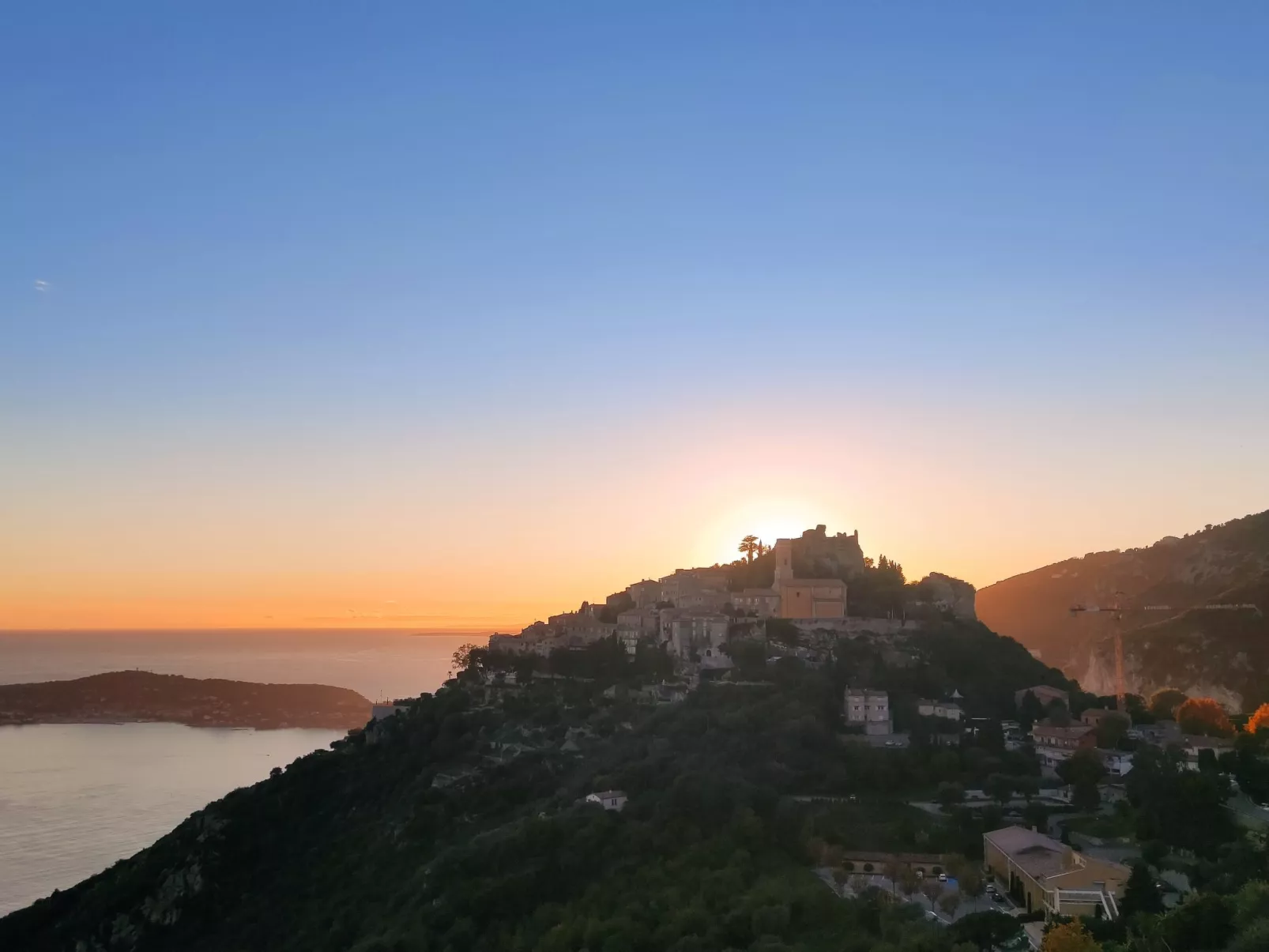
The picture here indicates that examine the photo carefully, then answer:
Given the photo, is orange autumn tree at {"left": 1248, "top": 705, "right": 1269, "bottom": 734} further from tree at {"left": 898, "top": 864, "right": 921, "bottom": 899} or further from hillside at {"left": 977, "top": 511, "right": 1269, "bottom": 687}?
hillside at {"left": 977, "top": 511, "right": 1269, "bottom": 687}

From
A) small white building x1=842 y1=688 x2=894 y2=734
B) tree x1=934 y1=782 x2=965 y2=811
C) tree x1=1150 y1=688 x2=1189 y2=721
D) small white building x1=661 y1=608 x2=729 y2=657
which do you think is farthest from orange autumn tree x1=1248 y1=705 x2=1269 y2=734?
small white building x1=661 y1=608 x2=729 y2=657

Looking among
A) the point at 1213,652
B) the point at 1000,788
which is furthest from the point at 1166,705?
the point at 1213,652

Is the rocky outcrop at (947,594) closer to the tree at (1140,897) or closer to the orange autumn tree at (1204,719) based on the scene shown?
the orange autumn tree at (1204,719)

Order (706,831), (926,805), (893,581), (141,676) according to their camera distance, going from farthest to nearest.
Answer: (141,676), (893,581), (926,805), (706,831)

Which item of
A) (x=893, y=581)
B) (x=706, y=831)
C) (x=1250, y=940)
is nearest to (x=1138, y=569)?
(x=893, y=581)

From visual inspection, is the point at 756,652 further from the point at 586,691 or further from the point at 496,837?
the point at 496,837

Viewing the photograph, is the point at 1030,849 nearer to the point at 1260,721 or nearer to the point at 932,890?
the point at 932,890
